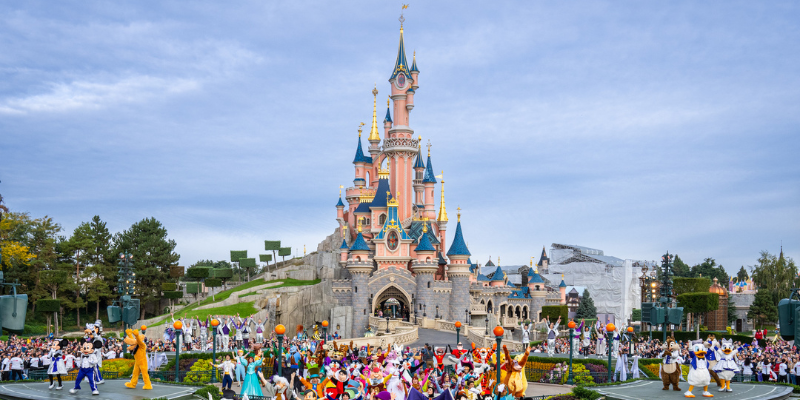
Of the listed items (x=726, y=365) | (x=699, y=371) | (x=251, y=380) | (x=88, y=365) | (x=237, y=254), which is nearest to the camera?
(x=88, y=365)

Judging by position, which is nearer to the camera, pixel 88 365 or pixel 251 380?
pixel 88 365

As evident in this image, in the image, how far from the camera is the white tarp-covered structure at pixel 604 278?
3221 inches

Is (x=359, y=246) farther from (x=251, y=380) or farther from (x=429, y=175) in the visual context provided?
(x=251, y=380)

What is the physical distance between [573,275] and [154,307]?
171 ft

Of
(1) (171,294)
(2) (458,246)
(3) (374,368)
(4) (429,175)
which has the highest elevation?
(4) (429,175)

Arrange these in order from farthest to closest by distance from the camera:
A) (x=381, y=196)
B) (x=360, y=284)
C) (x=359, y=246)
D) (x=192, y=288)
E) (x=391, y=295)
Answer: (x=192, y=288) < (x=381, y=196) < (x=391, y=295) < (x=359, y=246) < (x=360, y=284)

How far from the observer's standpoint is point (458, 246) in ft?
191

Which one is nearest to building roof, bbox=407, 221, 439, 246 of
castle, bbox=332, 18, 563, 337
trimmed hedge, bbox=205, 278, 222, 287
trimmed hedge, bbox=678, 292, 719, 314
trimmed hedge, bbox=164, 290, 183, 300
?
castle, bbox=332, 18, 563, 337

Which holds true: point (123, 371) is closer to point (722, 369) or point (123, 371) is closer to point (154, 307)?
point (722, 369)

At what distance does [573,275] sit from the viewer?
89.1 metres

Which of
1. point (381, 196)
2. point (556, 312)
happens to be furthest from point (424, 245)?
point (556, 312)

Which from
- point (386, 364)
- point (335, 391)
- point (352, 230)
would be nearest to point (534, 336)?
point (352, 230)

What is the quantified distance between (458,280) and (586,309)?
26.2 meters

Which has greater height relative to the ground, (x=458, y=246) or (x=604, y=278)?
(x=458, y=246)
